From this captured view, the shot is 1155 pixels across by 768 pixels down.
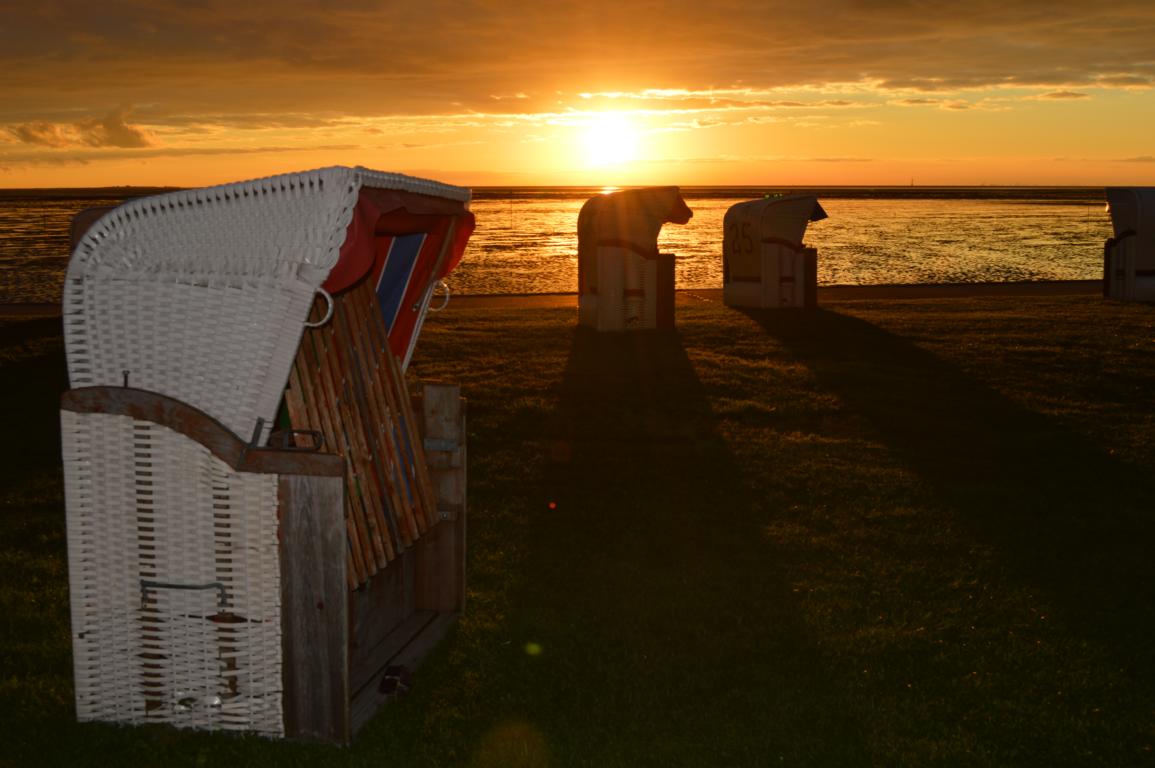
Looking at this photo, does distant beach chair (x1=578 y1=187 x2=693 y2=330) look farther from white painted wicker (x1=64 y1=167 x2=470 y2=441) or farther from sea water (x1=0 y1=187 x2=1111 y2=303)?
white painted wicker (x1=64 y1=167 x2=470 y2=441)

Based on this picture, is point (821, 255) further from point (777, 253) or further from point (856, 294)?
point (777, 253)

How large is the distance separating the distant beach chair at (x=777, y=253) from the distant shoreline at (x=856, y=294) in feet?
8.51

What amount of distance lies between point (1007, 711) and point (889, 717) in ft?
1.93

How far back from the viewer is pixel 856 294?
29.0m

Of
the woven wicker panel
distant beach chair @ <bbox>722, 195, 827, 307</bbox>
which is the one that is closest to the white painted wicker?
the woven wicker panel

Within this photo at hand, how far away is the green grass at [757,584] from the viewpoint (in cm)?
497

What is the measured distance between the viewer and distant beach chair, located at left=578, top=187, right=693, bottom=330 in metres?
20.0

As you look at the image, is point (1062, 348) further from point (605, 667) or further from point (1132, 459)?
point (605, 667)

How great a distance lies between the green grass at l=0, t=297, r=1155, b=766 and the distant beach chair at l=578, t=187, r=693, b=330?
5.35 m

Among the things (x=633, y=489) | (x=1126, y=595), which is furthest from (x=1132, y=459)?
(x=633, y=489)

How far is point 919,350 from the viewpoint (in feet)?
57.9

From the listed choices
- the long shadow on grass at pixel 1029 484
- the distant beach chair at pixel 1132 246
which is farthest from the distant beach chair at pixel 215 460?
the distant beach chair at pixel 1132 246

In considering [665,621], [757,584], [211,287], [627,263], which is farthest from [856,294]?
[211,287]

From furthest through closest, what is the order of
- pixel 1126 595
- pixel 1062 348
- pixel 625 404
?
pixel 1062 348
pixel 625 404
pixel 1126 595
